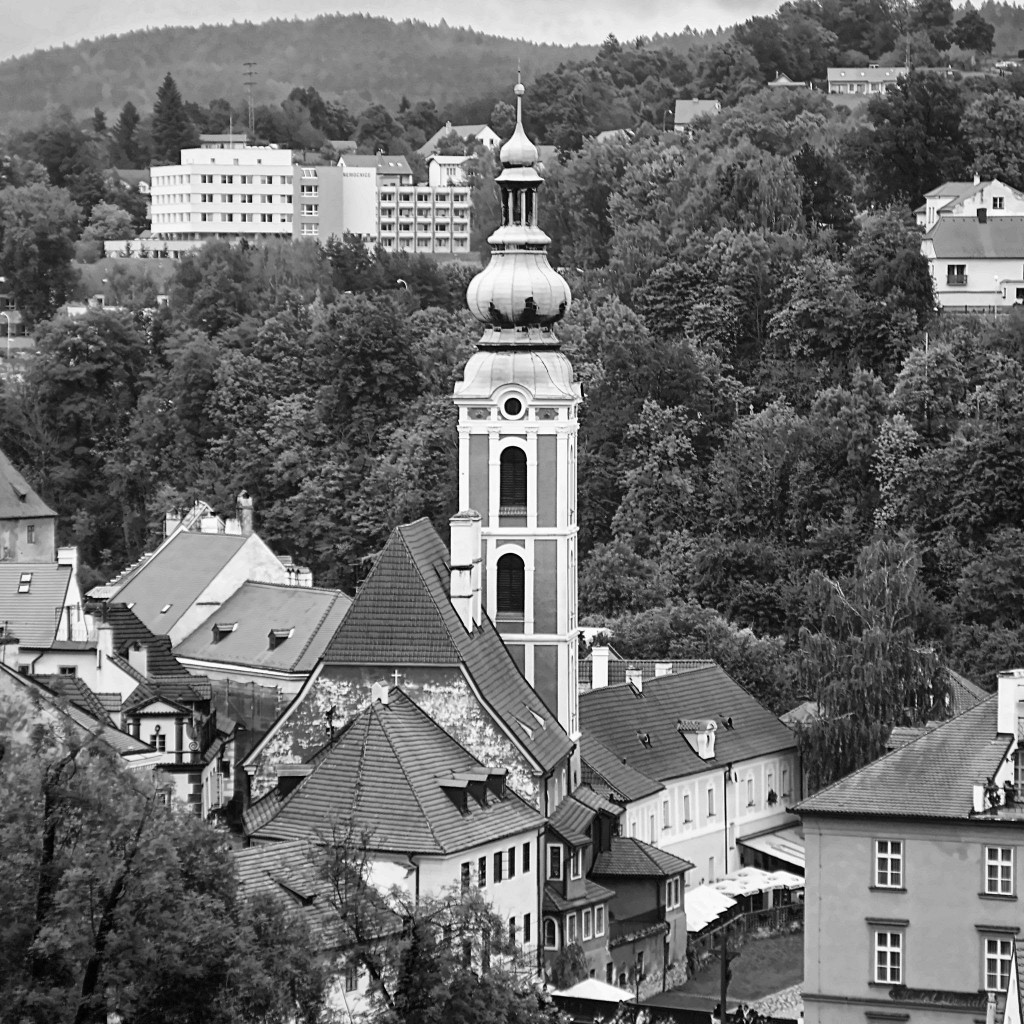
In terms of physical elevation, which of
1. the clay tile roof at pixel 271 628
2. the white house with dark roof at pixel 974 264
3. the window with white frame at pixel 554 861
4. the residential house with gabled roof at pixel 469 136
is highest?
the residential house with gabled roof at pixel 469 136

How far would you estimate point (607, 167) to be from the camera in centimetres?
12419

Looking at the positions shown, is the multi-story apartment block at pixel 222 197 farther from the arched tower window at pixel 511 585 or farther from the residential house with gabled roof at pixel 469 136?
the arched tower window at pixel 511 585

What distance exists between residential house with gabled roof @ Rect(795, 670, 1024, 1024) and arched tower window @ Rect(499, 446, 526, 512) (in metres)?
12.7

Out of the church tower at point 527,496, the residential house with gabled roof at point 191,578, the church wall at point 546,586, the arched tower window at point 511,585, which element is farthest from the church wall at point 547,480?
the residential house with gabled roof at point 191,578

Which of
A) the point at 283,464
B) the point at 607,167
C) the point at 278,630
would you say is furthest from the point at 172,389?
the point at 278,630

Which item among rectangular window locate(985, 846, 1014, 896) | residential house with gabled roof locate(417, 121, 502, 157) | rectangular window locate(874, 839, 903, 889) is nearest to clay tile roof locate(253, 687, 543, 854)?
rectangular window locate(874, 839, 903, 889)

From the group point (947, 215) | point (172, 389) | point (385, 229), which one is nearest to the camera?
point (947, 215)

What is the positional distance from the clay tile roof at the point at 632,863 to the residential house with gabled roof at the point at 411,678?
2.61 m

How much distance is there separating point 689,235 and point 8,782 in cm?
7261

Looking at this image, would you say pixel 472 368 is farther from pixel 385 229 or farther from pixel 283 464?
pixel 385 229

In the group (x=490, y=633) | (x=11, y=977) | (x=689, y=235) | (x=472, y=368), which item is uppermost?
(x=689, y=235)

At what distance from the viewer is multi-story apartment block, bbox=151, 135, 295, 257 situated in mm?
165250

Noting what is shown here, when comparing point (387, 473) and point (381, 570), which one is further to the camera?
point (387, 473)

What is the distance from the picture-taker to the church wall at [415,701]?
6150 centimetres
